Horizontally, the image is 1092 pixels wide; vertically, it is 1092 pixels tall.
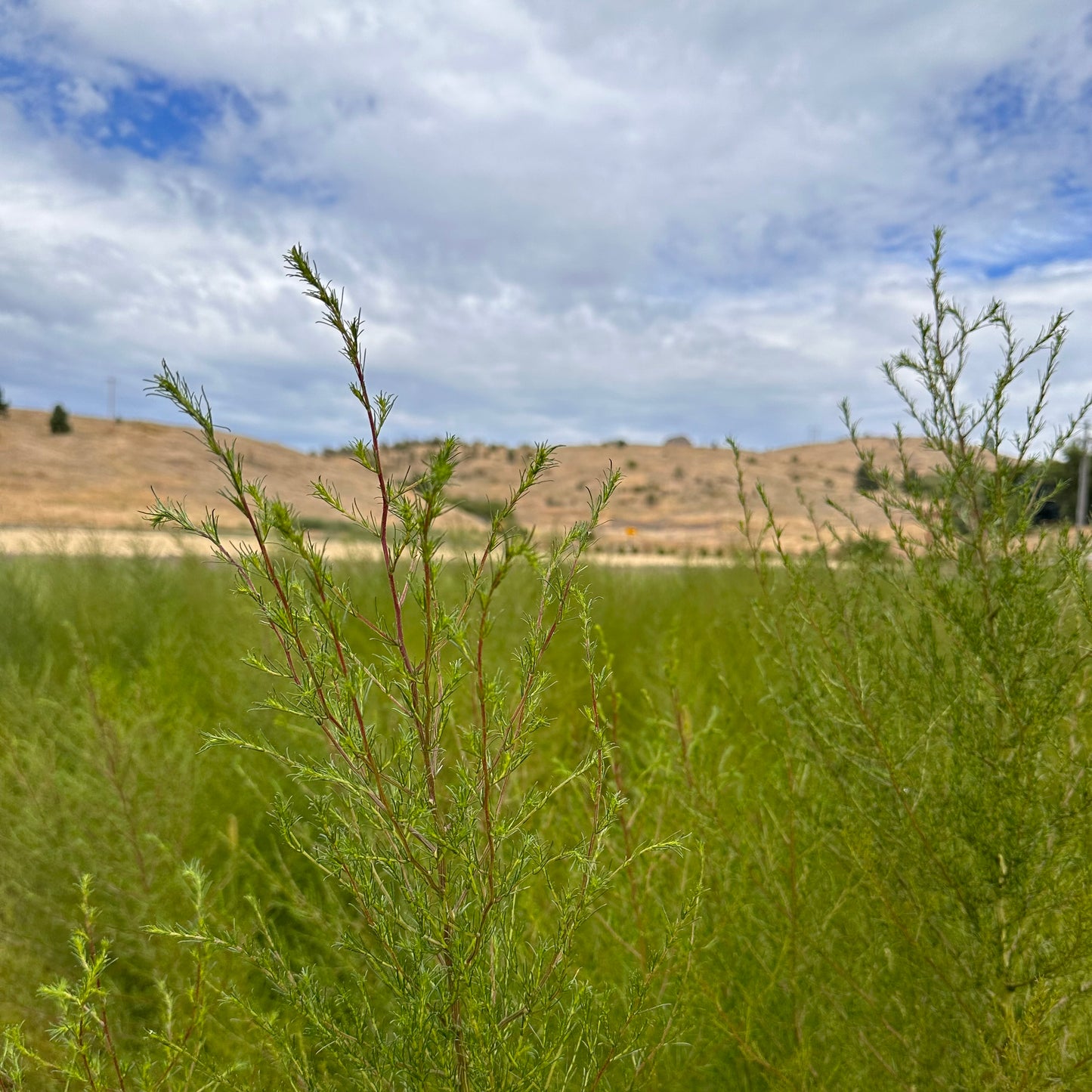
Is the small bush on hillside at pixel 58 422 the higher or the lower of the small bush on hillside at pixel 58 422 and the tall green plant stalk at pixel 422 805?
the higher

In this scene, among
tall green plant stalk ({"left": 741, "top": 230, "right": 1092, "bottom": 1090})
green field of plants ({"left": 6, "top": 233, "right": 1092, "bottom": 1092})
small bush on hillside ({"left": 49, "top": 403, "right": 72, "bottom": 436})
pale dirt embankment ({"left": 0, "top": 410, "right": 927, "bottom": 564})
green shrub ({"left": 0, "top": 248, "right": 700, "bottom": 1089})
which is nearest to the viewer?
green shrub ({"left": 0, "top": 248, "right": 700, "bottom": 1089})

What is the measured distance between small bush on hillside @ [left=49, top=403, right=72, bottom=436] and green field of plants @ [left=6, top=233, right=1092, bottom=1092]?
187 feet

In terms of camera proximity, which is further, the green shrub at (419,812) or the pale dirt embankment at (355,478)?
the pale dirt embankment at (355,478)

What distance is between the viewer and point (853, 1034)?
7.04 feet

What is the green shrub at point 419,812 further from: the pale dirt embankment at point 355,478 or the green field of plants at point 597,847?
the pale dirt embankment at point 355,478

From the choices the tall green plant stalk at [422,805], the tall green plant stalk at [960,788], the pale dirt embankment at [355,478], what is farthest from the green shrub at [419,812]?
the pale dirt embankment at [355,478]

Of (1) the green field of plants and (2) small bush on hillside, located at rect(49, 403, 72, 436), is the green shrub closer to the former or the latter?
(1) the green field of plants

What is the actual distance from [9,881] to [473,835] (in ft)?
11.0

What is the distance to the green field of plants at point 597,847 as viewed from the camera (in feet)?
3.99

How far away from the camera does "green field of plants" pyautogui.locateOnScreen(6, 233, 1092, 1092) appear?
1.22 meters

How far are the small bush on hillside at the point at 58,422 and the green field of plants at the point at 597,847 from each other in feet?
187

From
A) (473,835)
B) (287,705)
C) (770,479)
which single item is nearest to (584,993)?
(473,835)

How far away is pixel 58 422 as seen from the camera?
53.7 meters

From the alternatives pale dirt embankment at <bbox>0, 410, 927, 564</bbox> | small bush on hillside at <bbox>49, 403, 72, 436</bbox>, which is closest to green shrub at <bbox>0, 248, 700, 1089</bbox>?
pale dirt embankment at <bbox>0, 410, 927, 564</bbox>
